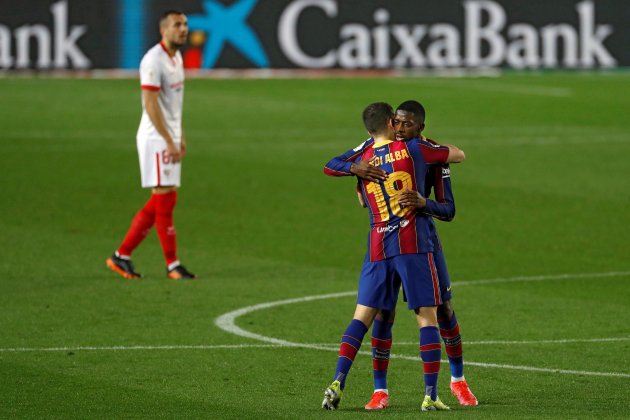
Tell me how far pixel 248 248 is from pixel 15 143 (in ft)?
29.4

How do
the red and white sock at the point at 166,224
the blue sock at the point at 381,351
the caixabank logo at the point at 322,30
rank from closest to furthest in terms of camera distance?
1. the blue sock at the point at 381,351
2. the red and white sock at the point at 166,224
3. the caixabank logo at the point at 322,30

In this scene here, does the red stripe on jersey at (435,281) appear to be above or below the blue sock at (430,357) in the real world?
above

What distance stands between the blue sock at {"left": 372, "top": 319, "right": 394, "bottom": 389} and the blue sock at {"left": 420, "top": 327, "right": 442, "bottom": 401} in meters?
0.26

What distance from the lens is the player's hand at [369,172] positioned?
8109 mm

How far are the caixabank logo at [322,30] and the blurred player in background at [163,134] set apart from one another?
17.1 m

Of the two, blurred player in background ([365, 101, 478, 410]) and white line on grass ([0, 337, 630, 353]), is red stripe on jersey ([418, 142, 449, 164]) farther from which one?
white line on grass ([0, 337, 630, 353])

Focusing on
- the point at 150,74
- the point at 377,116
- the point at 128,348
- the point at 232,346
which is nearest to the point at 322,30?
the point at 150,74

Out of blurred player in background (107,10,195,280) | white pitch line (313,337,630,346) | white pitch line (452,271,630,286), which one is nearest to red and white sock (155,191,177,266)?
blurred player in background (107,10,195,280)

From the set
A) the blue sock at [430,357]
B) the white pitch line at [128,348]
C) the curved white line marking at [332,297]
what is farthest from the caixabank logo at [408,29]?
the blue sock at [430,357]

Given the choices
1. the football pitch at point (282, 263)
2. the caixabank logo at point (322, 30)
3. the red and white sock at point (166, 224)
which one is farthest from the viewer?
the caixabank logo at point (322, 30)

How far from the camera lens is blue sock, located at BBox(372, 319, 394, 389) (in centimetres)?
829

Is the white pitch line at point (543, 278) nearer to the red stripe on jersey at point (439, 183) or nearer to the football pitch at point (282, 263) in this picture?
the football pitch at point (282, 263)

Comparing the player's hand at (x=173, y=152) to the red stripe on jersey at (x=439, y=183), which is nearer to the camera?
the red stripe on jersey at (x=439, y=183)

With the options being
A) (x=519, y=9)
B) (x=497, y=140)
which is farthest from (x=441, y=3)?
(x=497, y=140)
